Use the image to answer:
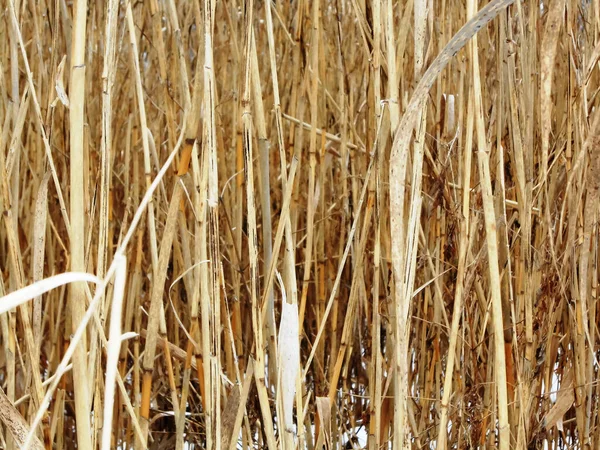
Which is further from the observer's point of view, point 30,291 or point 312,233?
point 312,233

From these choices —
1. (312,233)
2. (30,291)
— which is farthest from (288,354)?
(30,291)

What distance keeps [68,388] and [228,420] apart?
798 mm

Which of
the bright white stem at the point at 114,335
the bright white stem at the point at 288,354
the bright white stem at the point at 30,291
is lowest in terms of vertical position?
the bright white stem at the point at 288,354

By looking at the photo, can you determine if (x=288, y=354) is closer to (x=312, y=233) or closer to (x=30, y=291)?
(x=312, y=233)

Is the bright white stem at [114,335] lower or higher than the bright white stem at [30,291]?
lower

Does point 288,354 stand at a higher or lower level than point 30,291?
lower

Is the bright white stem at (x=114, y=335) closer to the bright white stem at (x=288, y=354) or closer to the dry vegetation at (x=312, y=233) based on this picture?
the dry vegetation at (x=312, y=233)

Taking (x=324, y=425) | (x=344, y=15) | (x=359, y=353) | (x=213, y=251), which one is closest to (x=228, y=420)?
(x=324, y=425)

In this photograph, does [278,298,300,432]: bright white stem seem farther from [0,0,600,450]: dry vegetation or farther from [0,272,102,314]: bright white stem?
[0,272,102,314]: bright white stem

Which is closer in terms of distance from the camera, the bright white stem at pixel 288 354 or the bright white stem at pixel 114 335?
the bright white stem at pixel 114 335

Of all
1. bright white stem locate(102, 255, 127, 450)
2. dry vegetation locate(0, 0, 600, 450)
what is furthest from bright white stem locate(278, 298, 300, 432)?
bright white stem locate(102, 255, 127, 450)

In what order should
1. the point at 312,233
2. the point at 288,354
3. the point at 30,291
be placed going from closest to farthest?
the point at 30,291 → the point at 288,354 → the point at 312,233

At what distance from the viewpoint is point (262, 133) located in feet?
2.23

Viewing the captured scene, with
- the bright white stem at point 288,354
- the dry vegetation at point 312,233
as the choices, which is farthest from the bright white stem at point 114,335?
the bright white stem at point 288,354
